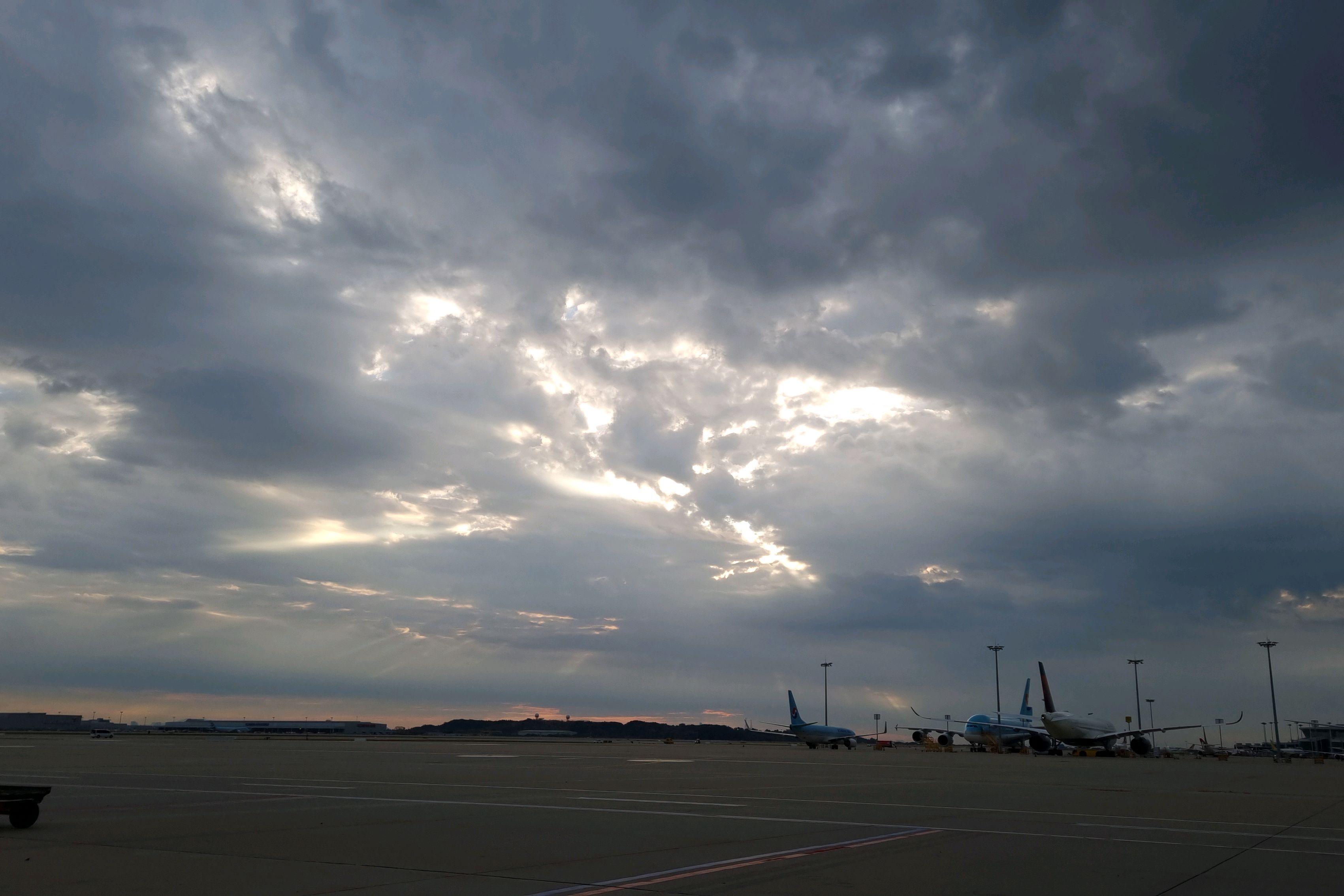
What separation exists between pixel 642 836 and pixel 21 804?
8.78 meters

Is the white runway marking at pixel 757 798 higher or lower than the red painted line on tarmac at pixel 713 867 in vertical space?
lower

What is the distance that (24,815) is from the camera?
43.0 ft

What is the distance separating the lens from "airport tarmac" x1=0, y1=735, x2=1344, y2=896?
379 inches

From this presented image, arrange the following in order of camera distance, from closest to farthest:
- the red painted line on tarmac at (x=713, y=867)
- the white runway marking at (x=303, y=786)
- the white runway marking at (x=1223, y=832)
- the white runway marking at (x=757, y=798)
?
the red painted line on tarmac at (x=713, y=867), the white runway marking at (x=1223, y=832), the white runway marking at (x=757, y=798), the white runway marking at (x=303, y=786)

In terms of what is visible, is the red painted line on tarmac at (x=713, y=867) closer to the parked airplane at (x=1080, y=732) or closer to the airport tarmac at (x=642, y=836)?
the airport tarmac at (x=642, y=836)

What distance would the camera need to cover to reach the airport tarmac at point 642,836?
379 inches

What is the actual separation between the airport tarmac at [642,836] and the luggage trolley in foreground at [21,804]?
19cm

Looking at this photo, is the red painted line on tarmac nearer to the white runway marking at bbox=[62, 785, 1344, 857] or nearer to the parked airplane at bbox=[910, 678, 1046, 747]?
the white runway marking at bbox=[62, 785, 1344, 857]

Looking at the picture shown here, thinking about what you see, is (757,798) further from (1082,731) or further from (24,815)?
(1082,731)

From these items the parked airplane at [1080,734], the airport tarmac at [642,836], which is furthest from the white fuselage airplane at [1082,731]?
the airport tarmac at [642,836]

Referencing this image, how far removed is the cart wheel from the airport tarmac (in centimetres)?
16

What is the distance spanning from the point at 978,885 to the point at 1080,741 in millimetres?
99399

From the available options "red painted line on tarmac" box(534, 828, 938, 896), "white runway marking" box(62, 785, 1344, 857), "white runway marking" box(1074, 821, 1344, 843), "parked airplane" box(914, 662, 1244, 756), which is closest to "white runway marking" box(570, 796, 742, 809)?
"white runway marking" box(62, 785, 1344, 857)

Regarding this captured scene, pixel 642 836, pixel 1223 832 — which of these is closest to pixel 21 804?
pixel 642 836
